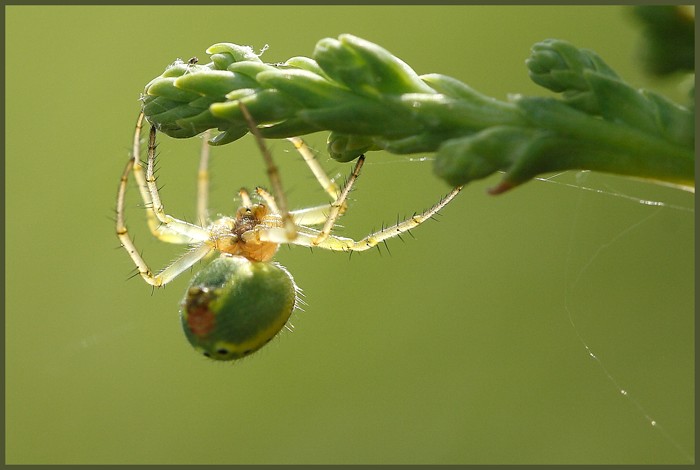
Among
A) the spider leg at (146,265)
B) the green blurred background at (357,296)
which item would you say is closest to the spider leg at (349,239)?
the spider leg at (146,265)

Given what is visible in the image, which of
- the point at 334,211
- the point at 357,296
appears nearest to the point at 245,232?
the point at 334,211

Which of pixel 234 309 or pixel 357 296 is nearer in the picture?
pixel 234 309

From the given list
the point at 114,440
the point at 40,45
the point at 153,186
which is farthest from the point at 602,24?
the point at 114,440

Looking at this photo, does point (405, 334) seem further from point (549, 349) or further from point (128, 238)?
point (128, 238)

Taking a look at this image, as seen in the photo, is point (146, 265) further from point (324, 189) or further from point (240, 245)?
point (324, 189)

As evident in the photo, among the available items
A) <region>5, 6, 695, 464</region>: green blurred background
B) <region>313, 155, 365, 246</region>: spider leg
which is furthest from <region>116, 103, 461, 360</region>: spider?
<region>5, 6, 695, 464</region>: green blurred background

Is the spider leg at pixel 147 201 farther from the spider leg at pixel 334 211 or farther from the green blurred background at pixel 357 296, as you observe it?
the spider leg at pixel 334 211
